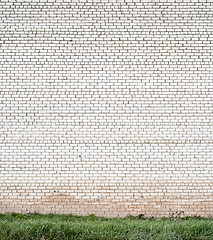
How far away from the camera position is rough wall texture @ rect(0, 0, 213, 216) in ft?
18.4

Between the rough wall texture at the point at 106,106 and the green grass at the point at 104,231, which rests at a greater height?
the rough wall texture at the point at 106,106

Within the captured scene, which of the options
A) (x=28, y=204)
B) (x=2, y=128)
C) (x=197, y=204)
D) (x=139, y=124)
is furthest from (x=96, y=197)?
(x=2, y=128)

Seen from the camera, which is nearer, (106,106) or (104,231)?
(104,231)

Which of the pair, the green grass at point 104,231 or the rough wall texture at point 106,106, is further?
the rough wall texture at point 106,106

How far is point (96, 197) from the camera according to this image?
5.61 metres

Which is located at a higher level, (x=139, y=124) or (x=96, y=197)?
(x=139, y=124)

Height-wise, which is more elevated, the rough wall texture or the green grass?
the rough wall texture

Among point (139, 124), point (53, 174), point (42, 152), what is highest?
point (139, 124)

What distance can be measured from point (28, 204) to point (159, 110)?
370 cm

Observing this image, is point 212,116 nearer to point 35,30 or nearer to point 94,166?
point 94,166

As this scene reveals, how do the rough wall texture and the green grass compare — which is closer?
the green grass

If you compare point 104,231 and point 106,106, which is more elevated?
point 106,106

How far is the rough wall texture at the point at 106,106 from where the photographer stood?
562 cm

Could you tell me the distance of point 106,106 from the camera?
5.76m
